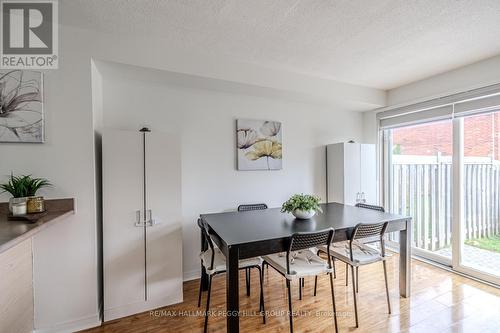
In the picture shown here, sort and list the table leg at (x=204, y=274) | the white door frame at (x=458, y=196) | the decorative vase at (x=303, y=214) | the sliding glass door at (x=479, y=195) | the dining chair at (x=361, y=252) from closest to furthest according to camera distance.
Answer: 1. the dining chair at (x=361, y=252)
2. the decorative vase at (x=303, y=214)
3. the table leg at (x=204, y=274)
4. the sliding glass door at (x=479, y=195)
5. the white door frame at (x=458, y=196)

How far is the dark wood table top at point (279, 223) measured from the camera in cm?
184

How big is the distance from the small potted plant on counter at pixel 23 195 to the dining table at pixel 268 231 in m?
1.35

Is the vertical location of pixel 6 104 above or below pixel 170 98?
below

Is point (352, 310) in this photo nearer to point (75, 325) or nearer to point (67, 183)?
point (75, 325)

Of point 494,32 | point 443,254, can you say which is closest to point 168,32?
point 494,32

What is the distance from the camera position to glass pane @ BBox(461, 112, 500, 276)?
2.74m

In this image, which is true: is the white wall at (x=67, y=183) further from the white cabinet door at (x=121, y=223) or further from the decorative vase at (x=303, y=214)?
the decorative vase at (x=303, y=214)

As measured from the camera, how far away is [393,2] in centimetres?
173

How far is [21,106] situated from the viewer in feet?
6.13

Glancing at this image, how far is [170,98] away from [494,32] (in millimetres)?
3379

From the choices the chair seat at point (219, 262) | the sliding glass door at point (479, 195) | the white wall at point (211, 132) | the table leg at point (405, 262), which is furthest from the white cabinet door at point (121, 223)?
the sliding glass door at point (479, 195)

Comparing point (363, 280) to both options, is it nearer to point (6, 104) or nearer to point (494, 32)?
point (494, 32)

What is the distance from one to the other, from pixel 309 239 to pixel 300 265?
32cm

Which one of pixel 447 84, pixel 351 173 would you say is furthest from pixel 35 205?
pixel 447 84
